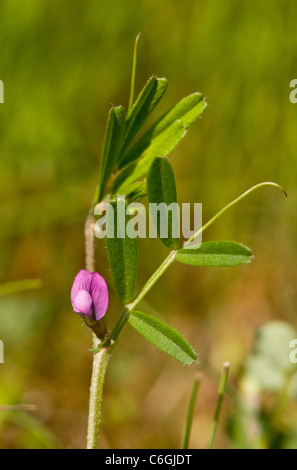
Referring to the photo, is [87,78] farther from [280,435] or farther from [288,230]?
[280,435]

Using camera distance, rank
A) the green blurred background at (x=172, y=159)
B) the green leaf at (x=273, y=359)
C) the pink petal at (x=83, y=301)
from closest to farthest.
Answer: the pink petal at (x=83, y=301) → the green leaf at (x=273, y=359) → the green blurred background at (x=172, y=159)

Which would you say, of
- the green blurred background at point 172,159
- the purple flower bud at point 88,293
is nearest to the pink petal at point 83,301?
the purple flower bud at point 88,293

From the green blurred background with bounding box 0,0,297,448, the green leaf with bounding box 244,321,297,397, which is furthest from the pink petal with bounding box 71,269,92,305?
the green blurred background with bounding box 0,0,297,448

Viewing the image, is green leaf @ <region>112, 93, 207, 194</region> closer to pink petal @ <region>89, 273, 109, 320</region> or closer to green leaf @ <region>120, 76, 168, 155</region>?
green leaf @ <region>120, 76, 168, 155</region>

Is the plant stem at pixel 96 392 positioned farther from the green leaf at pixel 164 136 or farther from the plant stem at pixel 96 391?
the green leaf at pixel 164 136

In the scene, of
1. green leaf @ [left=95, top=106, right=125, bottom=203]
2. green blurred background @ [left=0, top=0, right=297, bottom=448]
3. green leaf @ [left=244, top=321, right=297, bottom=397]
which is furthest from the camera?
green blurred background @ [left=0, top=0, right=297, bottom=448]

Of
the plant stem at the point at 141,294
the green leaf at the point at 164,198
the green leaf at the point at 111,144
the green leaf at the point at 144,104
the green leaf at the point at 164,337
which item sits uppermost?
the green leaf at the point at 144,104

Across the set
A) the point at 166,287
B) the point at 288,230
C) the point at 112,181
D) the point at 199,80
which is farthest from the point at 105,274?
the point at 112,181
